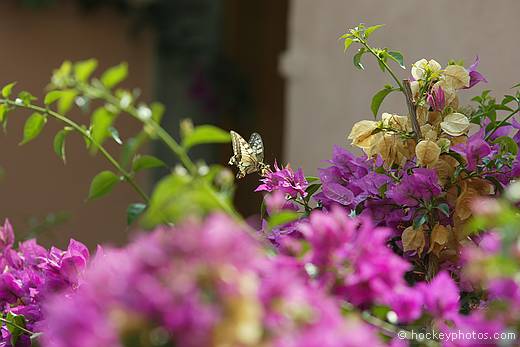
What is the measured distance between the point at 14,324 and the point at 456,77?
1.84ft

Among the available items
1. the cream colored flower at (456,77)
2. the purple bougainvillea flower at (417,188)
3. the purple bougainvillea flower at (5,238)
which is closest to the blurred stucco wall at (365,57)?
the cream colored flower at (456,77)

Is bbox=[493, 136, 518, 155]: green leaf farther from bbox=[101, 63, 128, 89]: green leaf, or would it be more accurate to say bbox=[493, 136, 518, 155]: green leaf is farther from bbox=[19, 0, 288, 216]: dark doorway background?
bbox=[19, 0, 288, 216]: dark doorway background

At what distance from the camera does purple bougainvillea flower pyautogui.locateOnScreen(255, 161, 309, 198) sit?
109cm

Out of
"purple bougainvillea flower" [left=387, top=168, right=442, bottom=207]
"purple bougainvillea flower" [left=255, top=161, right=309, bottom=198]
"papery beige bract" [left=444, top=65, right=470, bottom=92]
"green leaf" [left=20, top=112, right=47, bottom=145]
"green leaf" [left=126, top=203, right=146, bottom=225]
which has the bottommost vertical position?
"purple bougainvillea flower" [left=255, top=161, right=309, bottom=198]

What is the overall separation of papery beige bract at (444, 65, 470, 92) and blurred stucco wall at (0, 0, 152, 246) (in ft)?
8.88

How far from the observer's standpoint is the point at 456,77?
108 centimetres

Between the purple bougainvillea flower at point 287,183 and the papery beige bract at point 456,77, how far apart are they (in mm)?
200

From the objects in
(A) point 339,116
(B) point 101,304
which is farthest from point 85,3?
(B) point 101,304

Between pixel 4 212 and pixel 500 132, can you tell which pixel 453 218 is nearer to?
pixel 500 132

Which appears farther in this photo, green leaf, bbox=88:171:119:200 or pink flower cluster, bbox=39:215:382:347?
green leaf, bbox=88:171:119:200

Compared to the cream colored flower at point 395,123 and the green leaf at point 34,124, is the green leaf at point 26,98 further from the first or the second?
the cream colored flower at point 395,123

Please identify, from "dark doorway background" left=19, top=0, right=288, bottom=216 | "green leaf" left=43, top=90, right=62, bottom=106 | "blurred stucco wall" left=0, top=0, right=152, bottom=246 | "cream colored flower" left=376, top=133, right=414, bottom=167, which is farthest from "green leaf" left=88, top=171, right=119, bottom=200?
"dark doorway background" left=19, top=0, right=288, bottom=216

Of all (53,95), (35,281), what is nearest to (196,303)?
(53,95)

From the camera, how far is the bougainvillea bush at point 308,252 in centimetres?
53
